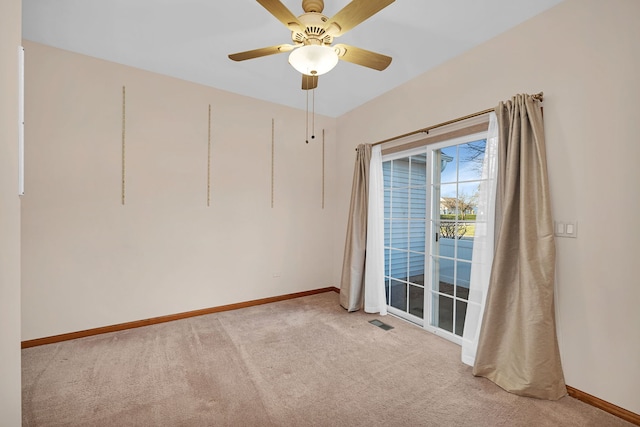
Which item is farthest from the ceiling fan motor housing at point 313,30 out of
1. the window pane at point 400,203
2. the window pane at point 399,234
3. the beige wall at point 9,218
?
the window pane at point 399,234

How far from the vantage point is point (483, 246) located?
244 cm

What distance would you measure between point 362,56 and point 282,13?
67 cm

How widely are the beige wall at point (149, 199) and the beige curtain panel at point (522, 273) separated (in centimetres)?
262

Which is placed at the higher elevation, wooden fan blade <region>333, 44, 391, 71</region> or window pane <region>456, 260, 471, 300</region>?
wooden fan blade <region>333, 44, 391, 71</region>

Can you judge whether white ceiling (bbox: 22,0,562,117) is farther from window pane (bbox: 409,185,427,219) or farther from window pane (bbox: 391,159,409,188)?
window pane (bbox: 409,185,427,219)

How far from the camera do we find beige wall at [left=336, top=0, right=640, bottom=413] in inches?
72.0

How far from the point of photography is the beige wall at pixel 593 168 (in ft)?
6.00

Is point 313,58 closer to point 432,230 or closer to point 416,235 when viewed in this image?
point 432,230

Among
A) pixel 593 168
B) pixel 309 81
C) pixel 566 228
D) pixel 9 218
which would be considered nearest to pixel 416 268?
pixel 566 228

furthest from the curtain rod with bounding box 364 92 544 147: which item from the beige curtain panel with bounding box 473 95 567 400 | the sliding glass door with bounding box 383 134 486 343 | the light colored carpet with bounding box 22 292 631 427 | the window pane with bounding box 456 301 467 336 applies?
the light colored carpet with bounding box 22 292 631 427

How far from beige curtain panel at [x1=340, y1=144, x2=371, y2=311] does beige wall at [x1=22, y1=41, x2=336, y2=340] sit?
787 millimetres

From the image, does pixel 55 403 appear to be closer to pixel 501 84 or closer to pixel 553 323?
pixel 553 323

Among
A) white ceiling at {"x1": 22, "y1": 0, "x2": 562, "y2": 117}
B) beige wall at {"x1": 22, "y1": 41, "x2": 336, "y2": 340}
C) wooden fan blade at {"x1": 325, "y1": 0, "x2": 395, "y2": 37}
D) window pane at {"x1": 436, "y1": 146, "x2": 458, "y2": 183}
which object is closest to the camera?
wooden fan blade at {"x1": 325, "y1": 0, "x2": 395, "y2": 37}

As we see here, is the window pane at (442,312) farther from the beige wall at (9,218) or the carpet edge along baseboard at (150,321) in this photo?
the beige wall at (9,218)
